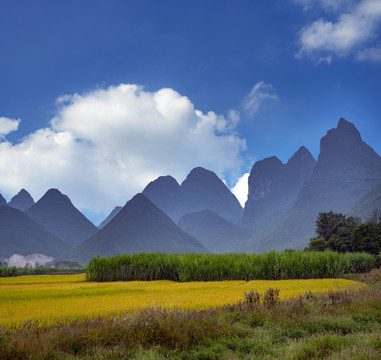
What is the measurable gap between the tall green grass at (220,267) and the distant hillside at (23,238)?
6106 inches

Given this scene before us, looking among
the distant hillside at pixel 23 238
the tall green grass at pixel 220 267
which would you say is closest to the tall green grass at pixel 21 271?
the tall green grass at pixel 220 267

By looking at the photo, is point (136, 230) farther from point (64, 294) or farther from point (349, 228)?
point (64, 294)

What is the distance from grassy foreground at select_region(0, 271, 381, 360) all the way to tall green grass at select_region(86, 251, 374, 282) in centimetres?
1460

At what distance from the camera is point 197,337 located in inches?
304

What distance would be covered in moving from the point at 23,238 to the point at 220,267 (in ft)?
573

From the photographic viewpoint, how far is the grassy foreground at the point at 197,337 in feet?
21.7

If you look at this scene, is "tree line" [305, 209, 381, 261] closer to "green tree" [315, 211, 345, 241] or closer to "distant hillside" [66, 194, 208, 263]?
"green tree" [315, 211, 345, 241]

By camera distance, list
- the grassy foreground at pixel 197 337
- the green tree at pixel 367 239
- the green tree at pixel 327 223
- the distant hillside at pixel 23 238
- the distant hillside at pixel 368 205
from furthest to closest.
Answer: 1. the distant hillside at pixel 23 238
2. the distant hillside at pixel 368 205
3. the green tree at pixel 327 223
4. the green tree at pixel 367 239
5. the grassy foreground at pixel 197 337

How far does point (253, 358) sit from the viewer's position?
6895 millimetres

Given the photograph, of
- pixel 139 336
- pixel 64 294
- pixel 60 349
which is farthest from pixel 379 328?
pixel 64 294

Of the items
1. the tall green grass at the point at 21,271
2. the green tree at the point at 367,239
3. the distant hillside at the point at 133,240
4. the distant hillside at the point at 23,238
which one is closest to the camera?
the tall green grass at the point at 21,271

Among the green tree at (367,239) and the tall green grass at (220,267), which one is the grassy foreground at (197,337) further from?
the green tree at (367,239)

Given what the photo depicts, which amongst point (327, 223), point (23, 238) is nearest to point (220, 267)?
point (327, 223)

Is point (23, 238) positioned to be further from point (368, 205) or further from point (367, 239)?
point (367, 239)
